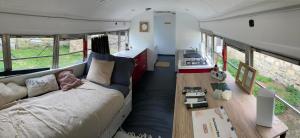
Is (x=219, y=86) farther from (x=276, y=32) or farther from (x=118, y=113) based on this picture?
(x=118, y=113)

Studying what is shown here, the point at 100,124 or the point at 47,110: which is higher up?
the point at 47,110

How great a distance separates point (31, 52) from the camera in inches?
114

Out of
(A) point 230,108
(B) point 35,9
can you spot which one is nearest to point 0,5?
(B) point 35,9

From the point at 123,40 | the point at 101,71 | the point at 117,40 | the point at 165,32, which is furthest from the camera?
Answer: the point at 165,32

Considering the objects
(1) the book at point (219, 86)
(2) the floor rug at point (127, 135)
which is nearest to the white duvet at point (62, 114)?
(2) the floor rug at point (127, 135)

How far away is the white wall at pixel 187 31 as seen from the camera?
6.97 m

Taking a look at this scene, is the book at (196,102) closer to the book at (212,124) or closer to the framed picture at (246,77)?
the book at (212,124)

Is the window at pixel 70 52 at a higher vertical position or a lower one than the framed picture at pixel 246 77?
higher

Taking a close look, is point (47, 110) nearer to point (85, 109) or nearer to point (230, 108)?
point (85, 109)

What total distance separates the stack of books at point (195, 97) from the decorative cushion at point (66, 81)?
168cm

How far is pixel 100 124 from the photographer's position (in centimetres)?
228

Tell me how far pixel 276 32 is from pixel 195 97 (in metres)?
0.90

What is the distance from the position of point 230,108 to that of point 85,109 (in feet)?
4.95

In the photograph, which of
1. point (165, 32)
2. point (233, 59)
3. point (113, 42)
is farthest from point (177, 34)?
point (233, 59)
